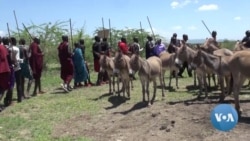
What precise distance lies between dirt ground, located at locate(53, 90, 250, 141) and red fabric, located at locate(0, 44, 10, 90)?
293 cm

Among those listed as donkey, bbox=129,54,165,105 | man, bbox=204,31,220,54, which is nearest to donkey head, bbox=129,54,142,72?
donkey, bbox=129,54,165,105

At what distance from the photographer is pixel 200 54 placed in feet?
38.0

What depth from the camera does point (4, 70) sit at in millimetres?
12453

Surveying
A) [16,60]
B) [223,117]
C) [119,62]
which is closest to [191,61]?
[119,62]

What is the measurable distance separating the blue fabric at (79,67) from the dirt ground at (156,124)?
5145mm

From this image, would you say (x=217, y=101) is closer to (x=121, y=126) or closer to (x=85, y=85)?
(x=121, y=126)

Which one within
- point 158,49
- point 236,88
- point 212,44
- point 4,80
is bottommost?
point 236,88

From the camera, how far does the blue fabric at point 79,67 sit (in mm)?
16902

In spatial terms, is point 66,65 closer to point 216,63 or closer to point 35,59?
point 35,59

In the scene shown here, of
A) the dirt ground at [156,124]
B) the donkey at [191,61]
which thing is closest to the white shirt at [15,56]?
the dirt ground at [156,124]

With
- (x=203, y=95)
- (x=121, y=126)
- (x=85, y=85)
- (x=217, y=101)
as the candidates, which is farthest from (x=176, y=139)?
(x=85, y=85)

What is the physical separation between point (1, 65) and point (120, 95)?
437 cm

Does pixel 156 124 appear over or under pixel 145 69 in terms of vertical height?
under

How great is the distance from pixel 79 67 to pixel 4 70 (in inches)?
194
